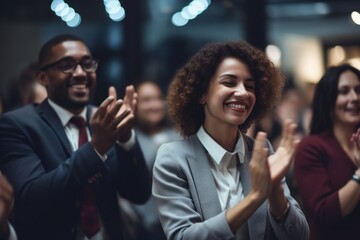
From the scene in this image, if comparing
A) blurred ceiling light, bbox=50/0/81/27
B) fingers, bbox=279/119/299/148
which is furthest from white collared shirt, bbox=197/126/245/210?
blurred ceiling light, bbox=50/0/81/27

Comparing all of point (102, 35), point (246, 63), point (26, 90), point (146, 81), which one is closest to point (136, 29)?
point (102, 35)

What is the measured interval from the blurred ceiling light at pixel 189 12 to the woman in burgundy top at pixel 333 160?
Answer: 3.60 m

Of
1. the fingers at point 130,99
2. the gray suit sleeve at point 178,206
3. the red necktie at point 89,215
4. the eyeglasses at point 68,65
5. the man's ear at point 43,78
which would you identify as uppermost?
the eyeglasses at point 68,65

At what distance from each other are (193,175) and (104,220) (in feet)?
2.21

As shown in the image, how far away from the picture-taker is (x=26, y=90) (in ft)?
13.6

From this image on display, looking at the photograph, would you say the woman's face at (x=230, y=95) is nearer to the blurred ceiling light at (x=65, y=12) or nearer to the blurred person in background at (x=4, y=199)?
the blurred person in background at (x=4, y=199)

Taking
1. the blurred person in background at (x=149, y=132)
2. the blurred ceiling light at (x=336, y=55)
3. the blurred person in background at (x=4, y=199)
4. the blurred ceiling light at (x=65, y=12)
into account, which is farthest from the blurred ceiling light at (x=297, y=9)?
the blurred person in background at (x=4, y=199)

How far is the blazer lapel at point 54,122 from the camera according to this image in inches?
110

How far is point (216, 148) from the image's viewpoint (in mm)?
2357

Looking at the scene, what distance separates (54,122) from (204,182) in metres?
0.86

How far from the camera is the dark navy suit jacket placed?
2.58m

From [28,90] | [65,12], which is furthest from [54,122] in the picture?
[65,12]

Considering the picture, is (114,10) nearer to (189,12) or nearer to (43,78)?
(189,12)

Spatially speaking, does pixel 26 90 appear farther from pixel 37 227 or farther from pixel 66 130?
pixel 37 227
